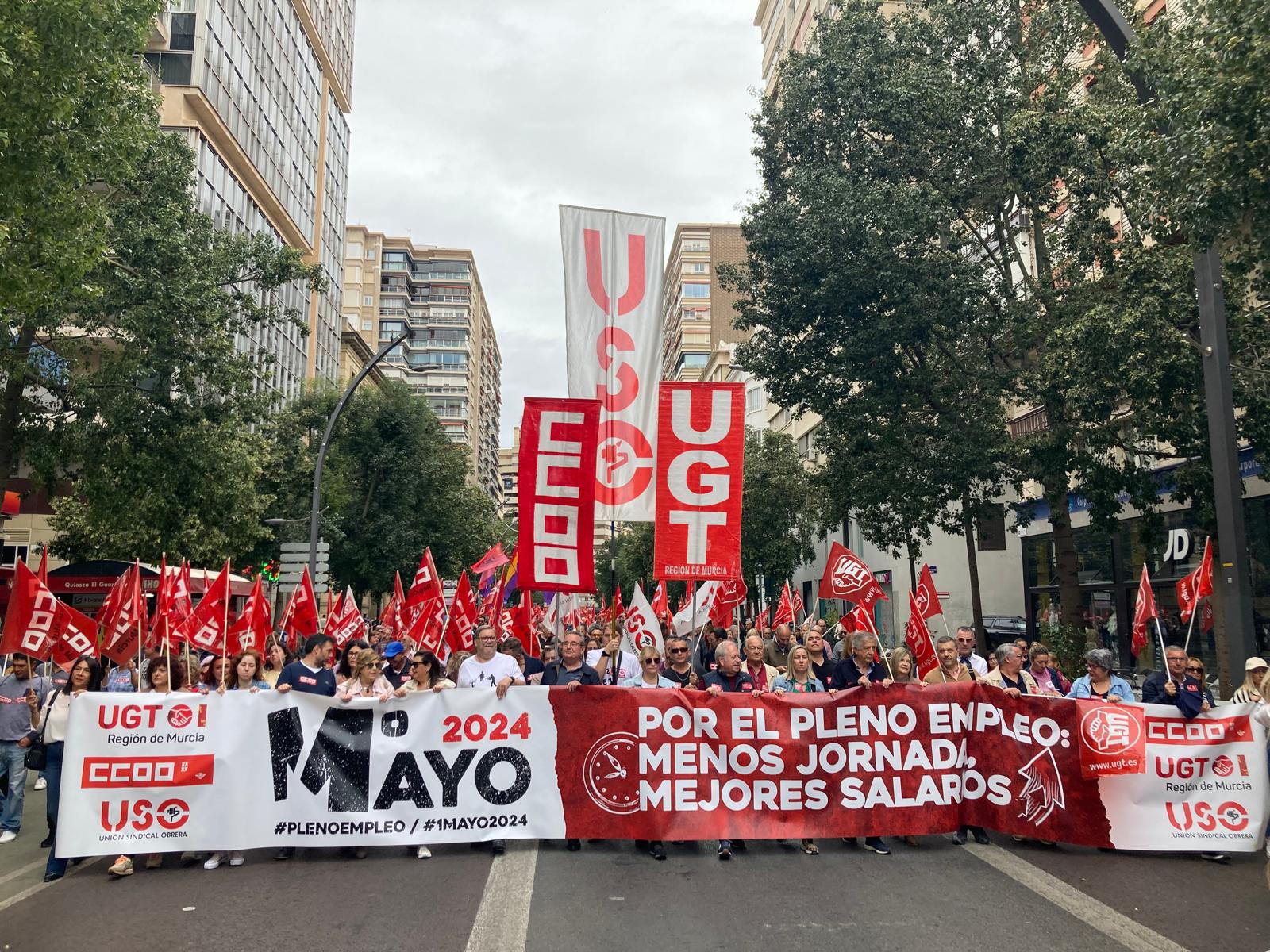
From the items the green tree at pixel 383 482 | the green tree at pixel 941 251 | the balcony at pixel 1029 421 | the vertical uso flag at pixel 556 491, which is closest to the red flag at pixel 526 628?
the vertical uso flag at pixel 556 491

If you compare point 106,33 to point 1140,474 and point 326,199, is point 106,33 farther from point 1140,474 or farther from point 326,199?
point 326,199

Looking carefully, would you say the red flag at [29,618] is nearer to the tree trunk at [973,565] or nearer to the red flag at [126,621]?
the red flag at [126,621]

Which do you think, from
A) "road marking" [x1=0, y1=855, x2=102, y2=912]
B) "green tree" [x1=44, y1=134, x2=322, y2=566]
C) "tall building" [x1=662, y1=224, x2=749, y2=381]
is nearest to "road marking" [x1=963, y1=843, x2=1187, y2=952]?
"road marking" [x1=0, y1=855, x2=102, y2=912]

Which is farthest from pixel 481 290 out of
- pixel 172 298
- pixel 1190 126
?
pixel 1190 126

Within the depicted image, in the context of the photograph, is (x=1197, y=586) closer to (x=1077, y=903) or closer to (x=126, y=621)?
(x=1077, y=903)

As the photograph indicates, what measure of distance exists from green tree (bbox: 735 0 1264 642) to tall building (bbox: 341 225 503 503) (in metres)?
77.3

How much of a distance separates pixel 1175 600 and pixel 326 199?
161 ft

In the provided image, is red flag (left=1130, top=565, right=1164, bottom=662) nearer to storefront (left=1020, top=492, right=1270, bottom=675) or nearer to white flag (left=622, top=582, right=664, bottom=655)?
storefront (left=1020, top=492, right=1270, bottom=675)

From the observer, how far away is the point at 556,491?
935 cm

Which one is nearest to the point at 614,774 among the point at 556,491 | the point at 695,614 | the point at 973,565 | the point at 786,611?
the point at 695,614

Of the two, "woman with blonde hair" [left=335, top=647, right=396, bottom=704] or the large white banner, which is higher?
the large white banner

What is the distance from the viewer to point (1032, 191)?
717 inches

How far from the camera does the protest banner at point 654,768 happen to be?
24.8 ft

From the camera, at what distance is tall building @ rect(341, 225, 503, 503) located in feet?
322
